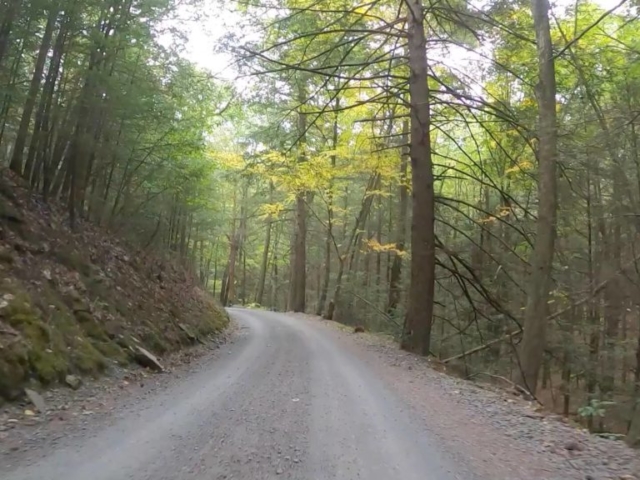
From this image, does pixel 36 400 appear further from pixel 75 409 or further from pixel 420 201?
pixel 420 201

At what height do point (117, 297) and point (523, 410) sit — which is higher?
point (117, 297)

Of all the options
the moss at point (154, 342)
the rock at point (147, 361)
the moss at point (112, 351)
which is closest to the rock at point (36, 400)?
the moss at point (112, 351)

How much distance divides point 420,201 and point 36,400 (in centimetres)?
909

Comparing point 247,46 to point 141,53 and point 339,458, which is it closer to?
point 141,53

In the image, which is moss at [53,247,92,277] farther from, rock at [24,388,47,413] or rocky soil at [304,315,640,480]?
rocky soil at [304,315,640,480]

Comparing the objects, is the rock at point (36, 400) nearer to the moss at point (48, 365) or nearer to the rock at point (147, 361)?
the moss at point (48, 365)

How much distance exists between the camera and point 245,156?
21.1 m

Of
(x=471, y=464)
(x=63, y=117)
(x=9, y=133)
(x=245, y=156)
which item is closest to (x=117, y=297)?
(x=63, y=117)

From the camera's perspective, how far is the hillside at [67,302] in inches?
267

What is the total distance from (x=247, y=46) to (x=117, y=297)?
19.9 ft

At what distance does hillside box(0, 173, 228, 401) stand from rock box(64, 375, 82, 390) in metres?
0.07

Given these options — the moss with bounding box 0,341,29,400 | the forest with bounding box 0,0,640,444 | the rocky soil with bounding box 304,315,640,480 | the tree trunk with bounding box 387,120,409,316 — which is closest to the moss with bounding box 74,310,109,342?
the moss with bounding box 0,341,29,400

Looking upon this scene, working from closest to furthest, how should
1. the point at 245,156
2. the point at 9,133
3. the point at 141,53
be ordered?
1. the point at 9,133
2. the point at 141,53
3. the point at 245,156

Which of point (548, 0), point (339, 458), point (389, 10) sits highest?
point (389, 10)
